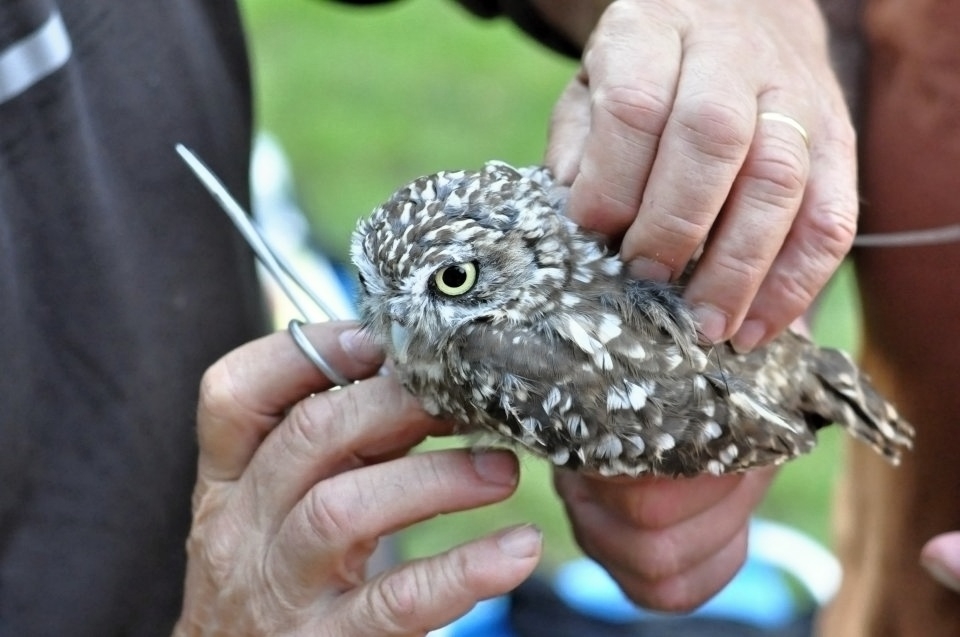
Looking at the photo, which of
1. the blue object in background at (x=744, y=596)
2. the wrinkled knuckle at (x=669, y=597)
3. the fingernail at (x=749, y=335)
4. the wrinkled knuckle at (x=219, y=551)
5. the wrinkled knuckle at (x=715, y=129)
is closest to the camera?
the wrinkled knuckle at (x=715, y=129)

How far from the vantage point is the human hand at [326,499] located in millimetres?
1630

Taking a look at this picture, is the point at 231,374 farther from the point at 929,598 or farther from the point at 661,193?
the point at 929,598

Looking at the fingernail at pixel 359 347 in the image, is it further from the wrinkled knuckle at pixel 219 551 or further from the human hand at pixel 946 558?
the human hand at pixel 946 558

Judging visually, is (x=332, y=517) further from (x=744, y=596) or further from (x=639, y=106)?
(x=744, y=596)

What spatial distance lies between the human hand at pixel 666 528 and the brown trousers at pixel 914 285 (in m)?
0.32

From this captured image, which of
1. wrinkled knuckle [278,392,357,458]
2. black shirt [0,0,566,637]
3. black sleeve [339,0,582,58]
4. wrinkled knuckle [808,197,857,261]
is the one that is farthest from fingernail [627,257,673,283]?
black sleeve [339,0,582,58]

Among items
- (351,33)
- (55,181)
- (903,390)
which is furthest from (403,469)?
(351,33)

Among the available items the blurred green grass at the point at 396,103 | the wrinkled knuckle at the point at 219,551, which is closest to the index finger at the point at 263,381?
the wrinkled knuckle at the point at 219,551

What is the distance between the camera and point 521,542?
1644 mm

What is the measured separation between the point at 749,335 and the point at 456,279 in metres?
0.50

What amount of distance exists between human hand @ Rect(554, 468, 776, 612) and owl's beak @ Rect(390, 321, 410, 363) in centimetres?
43

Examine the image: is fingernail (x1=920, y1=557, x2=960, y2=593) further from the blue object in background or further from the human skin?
the blue object in background

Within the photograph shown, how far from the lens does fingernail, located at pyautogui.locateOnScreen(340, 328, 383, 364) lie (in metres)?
1.73

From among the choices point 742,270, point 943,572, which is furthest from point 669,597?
point 742,270
